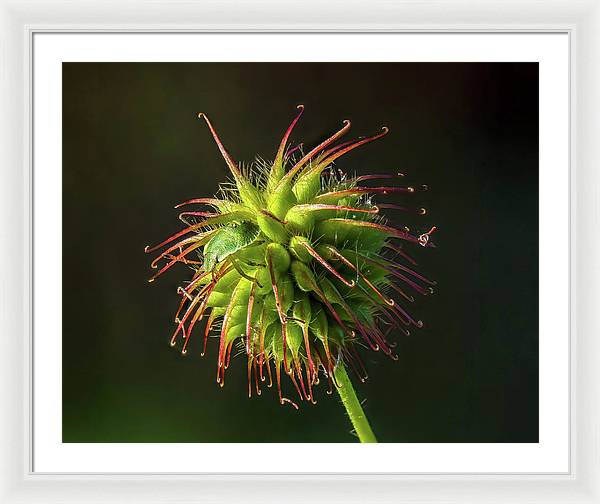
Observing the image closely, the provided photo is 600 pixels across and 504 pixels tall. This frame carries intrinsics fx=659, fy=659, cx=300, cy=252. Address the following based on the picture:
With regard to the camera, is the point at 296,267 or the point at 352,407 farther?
the point at 352,407

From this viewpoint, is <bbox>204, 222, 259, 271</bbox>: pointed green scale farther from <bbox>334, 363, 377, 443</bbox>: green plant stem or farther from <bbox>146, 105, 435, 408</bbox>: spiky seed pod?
<bbox>334, 363, 377, 443</bbox>: green plant stem

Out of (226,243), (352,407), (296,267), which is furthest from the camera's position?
(352,407)

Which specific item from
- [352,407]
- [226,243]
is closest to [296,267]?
[226,243]

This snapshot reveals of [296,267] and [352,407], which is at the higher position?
[296,267]

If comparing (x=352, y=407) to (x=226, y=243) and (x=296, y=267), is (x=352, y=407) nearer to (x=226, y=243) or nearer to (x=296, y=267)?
(x=296, y=267)
